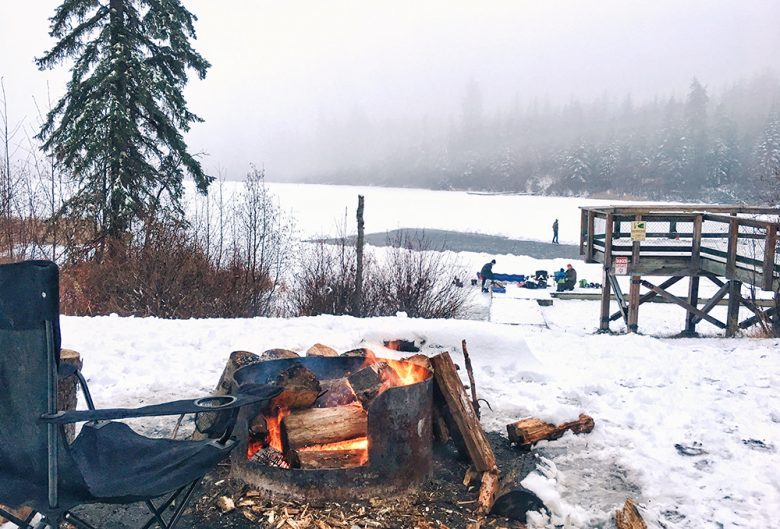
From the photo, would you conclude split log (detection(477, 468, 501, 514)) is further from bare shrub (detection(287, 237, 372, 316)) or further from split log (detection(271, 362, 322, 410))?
bare shrub (detection(287, 237, 372, 316))

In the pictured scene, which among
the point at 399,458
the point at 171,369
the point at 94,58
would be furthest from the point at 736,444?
the point at 94,58

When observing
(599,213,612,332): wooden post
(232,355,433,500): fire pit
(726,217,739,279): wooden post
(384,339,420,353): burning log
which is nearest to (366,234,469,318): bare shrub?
(599,213,612,332): wooden post

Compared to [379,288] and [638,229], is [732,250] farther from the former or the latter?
[379,288]

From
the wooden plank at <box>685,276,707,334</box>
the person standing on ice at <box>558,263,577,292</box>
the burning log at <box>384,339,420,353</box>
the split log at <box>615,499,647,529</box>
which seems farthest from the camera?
the person standing on ice at <box>558,263,577,292</box>

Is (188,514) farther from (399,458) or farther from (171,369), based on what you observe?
(171,369)

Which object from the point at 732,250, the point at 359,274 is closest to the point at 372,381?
the point at 359,274

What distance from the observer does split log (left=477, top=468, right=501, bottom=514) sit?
2855 mm

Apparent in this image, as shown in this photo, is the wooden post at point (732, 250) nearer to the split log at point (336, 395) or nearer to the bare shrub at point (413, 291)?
the bare shrub at point (413, 291)

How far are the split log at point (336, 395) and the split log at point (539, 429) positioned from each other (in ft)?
3.70

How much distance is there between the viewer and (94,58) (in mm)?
12000

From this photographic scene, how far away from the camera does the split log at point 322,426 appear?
2992mm

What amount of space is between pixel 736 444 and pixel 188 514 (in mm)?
3312

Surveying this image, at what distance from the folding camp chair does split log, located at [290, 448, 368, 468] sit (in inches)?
33.2

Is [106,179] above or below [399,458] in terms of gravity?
above
